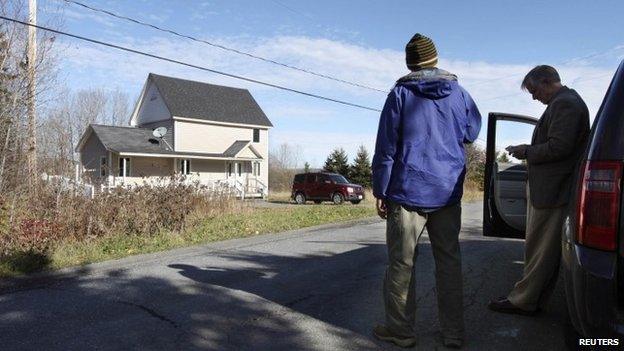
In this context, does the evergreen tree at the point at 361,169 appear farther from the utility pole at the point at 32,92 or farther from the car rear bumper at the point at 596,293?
the car rear bumper at the point at 596,293

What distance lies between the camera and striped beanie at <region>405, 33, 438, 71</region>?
A: 3389 mm

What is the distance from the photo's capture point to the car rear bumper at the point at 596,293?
2.23 metres

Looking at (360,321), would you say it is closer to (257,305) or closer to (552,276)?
(257,305)

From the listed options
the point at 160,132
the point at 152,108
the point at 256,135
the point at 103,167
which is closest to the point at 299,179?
the point at 160,132

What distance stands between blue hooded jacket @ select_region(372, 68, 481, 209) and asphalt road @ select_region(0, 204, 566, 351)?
1.03 meters

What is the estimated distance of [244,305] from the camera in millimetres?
4457

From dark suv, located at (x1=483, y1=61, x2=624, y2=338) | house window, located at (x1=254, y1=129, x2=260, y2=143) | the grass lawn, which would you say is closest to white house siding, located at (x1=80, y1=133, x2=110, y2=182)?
house window, located at (x1=254, y1=129, x2=260, y2=143)

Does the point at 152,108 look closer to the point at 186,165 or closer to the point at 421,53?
the point at 186,165

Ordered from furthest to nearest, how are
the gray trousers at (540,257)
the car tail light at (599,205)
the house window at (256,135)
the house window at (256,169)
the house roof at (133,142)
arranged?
the house window at (256,135) → the house window at (256,169) → the house roof at (133,142) → the gray trousers at (540,257) → the car tail light at (599,205)

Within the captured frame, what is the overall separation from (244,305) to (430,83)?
8.02 ft

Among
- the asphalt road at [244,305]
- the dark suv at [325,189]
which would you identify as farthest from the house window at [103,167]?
the dark suv at [325,189]

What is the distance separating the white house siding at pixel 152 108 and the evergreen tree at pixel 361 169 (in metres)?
17.2

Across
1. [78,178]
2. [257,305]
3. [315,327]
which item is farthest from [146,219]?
[315,327]

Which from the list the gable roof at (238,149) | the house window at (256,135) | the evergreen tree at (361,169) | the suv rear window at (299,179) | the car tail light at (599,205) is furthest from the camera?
the evergreen tree at (361,169)
